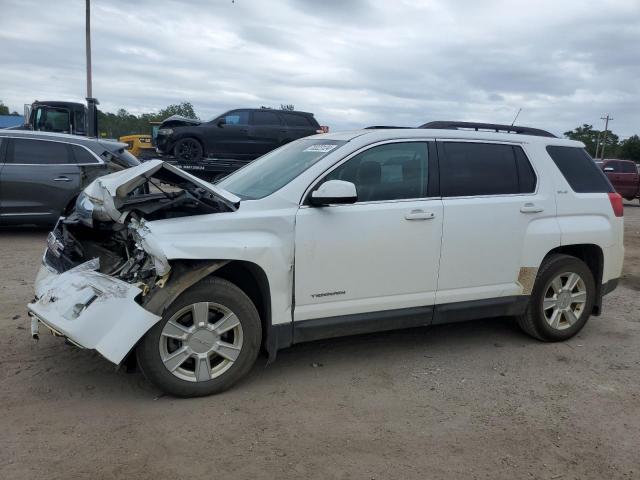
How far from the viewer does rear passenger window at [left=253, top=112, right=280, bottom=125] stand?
14211 millimetres

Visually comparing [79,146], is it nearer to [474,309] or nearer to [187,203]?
[187,203]

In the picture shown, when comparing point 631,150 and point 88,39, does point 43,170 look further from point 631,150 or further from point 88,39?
point 631,150

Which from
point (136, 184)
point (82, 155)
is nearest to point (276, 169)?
point (136, 184)

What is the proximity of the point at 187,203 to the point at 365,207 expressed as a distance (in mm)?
1273

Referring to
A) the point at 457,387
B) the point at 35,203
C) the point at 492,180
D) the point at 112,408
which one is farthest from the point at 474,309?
the point at 35,203

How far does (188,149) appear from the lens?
44.9 ft

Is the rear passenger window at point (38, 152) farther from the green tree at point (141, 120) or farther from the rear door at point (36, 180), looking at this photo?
the green tree at point (141, 120)

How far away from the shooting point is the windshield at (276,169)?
4.07m

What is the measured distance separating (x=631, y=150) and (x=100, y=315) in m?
75.8

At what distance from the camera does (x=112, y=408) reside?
11.4ft

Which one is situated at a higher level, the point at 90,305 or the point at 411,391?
the point at 90,305

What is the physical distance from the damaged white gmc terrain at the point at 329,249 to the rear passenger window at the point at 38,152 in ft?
16.7

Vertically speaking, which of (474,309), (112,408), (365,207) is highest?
(365,207)

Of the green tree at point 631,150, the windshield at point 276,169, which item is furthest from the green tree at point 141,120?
the windshield at point 276,169
